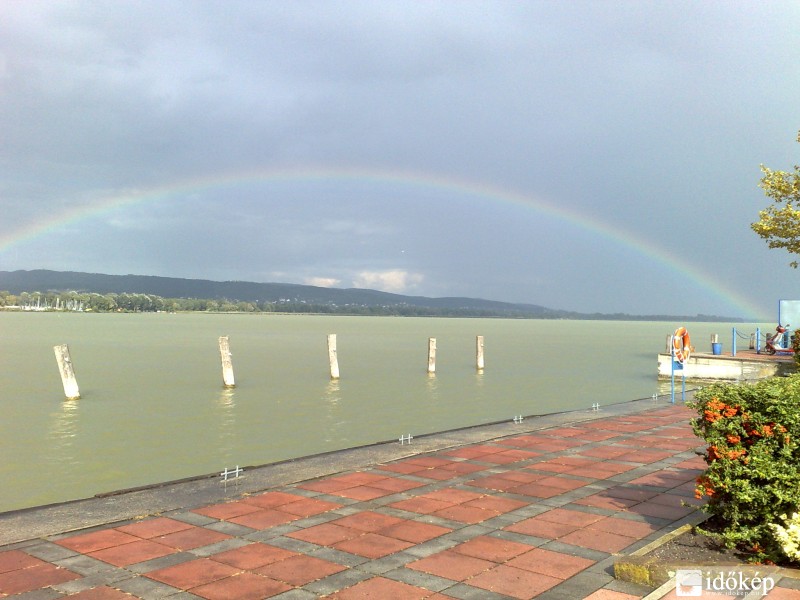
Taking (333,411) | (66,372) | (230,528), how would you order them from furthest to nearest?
(66,372), (333,411), (230,528)

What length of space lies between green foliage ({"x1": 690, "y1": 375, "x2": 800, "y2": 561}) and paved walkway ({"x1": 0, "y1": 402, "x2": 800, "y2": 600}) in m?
0.62

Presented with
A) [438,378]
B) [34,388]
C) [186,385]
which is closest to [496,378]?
[438,378]

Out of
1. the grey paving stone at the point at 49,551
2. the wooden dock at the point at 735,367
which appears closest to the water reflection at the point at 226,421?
the grey paving stone at the point at 49,551

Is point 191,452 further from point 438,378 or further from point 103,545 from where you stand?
point 438,378

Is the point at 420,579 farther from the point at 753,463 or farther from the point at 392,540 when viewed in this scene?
the point at 753,463

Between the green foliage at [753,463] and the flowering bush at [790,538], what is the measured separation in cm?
14

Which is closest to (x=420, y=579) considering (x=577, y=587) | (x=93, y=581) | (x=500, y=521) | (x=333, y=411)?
(x=577, y=587)

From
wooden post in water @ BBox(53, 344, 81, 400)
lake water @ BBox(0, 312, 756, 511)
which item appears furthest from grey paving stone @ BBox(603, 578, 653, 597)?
wooden post in water @ BBox(53, 344, 81, 400)

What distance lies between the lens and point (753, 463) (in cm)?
454

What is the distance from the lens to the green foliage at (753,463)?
14.7 ft

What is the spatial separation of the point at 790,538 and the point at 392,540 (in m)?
2.86

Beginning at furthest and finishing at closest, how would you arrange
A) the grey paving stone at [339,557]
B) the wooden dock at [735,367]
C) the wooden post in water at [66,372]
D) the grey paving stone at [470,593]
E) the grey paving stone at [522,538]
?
the wooden post in water at [66,372] < the wooden dock at [735,367] < the grey paving stone at [522,538] < the grey paving stone at [339,557] < the grey paving stone at [470,593]

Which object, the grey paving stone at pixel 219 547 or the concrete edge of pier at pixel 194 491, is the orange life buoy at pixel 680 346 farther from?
the grey paving stone at pixel 219 547

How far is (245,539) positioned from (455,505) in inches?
82.8
